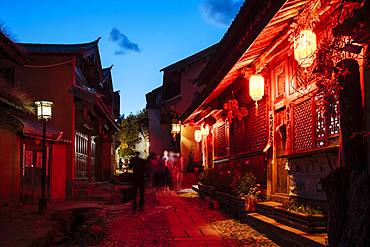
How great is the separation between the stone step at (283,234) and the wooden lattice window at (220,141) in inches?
339

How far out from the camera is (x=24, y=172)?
16.7 m

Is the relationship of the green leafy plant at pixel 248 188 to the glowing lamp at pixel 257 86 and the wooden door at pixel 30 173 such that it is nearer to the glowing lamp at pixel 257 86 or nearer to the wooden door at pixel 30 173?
the glowing lamp at pixel 257 86

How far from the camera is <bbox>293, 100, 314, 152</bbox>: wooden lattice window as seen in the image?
367 inches

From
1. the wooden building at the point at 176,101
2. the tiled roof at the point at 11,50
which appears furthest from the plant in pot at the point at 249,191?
the wooden building at the point at 176,101

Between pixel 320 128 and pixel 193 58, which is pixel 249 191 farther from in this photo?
pixel 193 58

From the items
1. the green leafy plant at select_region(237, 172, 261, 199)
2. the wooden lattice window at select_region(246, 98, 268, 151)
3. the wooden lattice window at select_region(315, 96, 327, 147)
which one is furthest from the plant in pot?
the wooden lattice window at select_region(315, 96, 327, 147)

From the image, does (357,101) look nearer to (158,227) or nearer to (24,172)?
(158,227)

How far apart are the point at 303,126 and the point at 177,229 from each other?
171 inches

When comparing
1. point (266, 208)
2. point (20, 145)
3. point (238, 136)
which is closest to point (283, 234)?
point (266, 208)

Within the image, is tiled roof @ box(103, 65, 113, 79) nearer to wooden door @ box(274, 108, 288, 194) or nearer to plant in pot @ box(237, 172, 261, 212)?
plant in pot @ box(237, 172, 261, 212)

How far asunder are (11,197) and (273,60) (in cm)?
1008

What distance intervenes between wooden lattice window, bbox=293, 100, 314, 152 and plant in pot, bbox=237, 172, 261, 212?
259cm

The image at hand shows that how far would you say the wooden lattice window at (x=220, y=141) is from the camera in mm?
20188

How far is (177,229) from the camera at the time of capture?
11.5 metres
